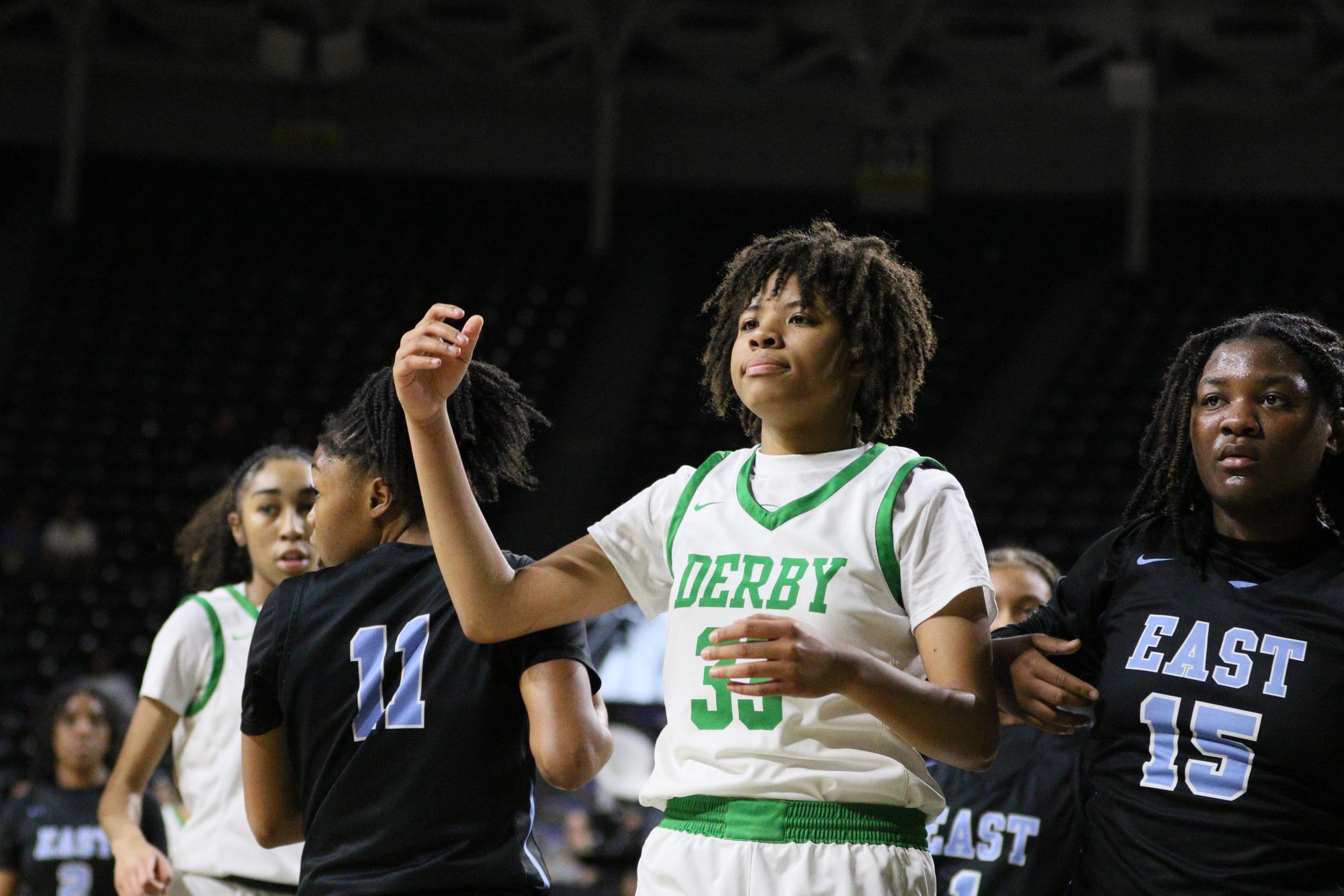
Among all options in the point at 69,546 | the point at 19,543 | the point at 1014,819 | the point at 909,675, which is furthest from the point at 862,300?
the point at 19,543

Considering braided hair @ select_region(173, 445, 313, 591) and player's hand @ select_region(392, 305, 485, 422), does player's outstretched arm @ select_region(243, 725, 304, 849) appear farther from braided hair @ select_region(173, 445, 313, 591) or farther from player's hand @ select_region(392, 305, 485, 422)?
braided hair @ select_region(173, 445, 313, 591)

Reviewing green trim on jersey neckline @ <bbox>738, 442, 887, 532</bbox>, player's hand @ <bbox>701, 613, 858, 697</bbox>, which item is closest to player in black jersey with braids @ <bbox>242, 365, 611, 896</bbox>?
green trim on jersey neckline @ <bbox>738, 442, 887, 532</bbox>

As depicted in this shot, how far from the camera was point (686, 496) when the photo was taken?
2461 millimetres

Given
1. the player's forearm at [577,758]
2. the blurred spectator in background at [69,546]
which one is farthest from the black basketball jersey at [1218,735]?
the blurred spectator in background at [69,546]

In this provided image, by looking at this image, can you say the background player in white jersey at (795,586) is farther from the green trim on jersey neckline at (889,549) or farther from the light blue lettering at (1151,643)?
the light blue lettering at (1151,643)

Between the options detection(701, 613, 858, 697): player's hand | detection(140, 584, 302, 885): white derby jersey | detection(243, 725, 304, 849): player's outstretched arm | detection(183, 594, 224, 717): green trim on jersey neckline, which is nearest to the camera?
detection(701, 613, 858, 697): player's hand

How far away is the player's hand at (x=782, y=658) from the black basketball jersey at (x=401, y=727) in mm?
617

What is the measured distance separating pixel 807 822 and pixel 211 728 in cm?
224

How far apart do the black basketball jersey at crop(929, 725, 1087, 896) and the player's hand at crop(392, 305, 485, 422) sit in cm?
170

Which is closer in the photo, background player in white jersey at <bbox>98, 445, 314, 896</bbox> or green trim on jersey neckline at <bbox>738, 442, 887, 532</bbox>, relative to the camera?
green trim on jersey neckline at <bbox>738, 442, 887, 532</bbox>

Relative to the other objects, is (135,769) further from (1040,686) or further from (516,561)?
(1040,686)

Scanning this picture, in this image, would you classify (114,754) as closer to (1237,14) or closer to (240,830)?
(240,830)

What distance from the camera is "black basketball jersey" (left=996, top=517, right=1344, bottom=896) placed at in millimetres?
2229

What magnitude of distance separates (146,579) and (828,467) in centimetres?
1018
